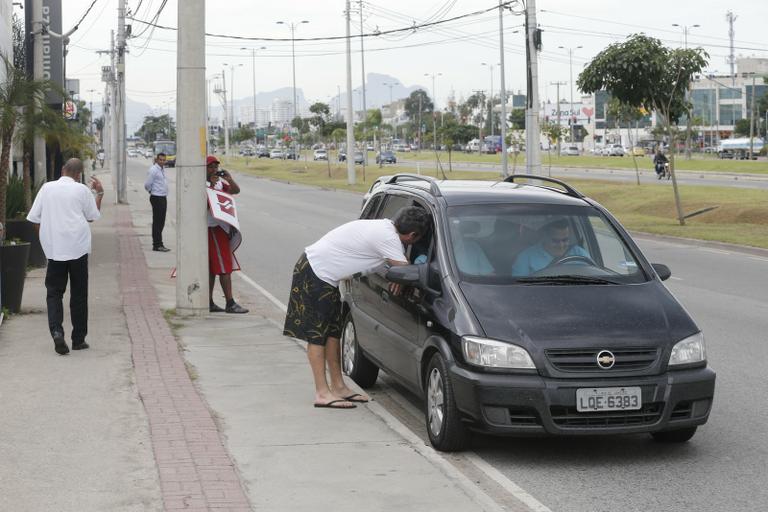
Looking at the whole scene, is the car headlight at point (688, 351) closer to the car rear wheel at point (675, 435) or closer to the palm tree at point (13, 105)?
the car rear wheel at point (675, 435)

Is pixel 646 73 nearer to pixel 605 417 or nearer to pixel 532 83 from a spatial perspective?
pixel 532 83

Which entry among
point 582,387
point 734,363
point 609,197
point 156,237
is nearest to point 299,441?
point 582,387

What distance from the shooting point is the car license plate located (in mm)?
6828

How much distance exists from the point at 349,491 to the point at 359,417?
191cm

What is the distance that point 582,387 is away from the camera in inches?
269

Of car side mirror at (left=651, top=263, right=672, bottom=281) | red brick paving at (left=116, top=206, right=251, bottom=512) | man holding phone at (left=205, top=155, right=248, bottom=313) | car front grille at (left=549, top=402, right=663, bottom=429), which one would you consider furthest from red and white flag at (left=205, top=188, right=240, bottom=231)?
car front grille at (left=549, top=402, right=663, bottom=429)

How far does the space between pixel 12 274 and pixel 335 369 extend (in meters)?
5.67

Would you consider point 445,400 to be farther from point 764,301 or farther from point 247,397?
point 764,301

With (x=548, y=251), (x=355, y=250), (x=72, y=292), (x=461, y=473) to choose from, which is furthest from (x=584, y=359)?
(x=72, y=292)

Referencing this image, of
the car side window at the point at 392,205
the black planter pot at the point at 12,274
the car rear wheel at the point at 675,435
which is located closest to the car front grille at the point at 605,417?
the car rear wheel at the point at 675,435

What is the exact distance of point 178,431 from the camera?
759 cm

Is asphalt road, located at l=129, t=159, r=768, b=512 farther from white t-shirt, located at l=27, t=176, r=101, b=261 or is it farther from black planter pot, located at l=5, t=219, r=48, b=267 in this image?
black planter pot, located at l=5, t=219, r=48, b=267

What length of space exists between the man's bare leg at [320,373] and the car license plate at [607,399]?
221 cm

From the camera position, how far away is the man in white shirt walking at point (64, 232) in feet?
34.1
